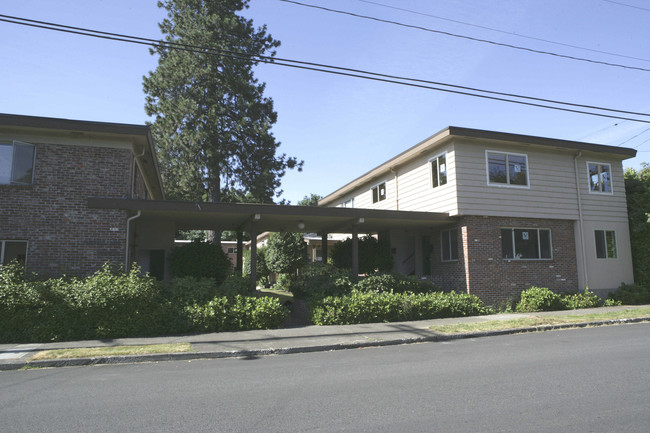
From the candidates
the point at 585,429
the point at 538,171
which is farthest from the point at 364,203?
the point at 585,429

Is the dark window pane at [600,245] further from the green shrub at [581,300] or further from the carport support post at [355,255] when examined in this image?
the carport support post at [355,255]

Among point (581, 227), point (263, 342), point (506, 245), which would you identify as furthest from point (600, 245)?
point (263, 342)

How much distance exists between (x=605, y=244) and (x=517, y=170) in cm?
511

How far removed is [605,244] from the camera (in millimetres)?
17844

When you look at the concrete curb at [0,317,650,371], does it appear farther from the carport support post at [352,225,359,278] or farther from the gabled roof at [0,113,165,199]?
the gabled roof at [0,113,165,199]

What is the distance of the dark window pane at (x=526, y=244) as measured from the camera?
53.8 feet

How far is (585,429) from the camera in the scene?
4.23 m

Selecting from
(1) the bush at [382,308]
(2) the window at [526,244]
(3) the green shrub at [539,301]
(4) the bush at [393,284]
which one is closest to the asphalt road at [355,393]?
(1) the bush at [382,308]

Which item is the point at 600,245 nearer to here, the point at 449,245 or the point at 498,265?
the point at 498,265

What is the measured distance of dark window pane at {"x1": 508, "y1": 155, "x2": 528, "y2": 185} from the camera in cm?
1655

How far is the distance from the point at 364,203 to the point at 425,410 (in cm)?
1846

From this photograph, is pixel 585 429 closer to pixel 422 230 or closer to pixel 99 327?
pixel 99 327

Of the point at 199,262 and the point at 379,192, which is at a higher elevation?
the point at 379,192

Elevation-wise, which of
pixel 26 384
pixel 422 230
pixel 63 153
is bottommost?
pixel 26 384
